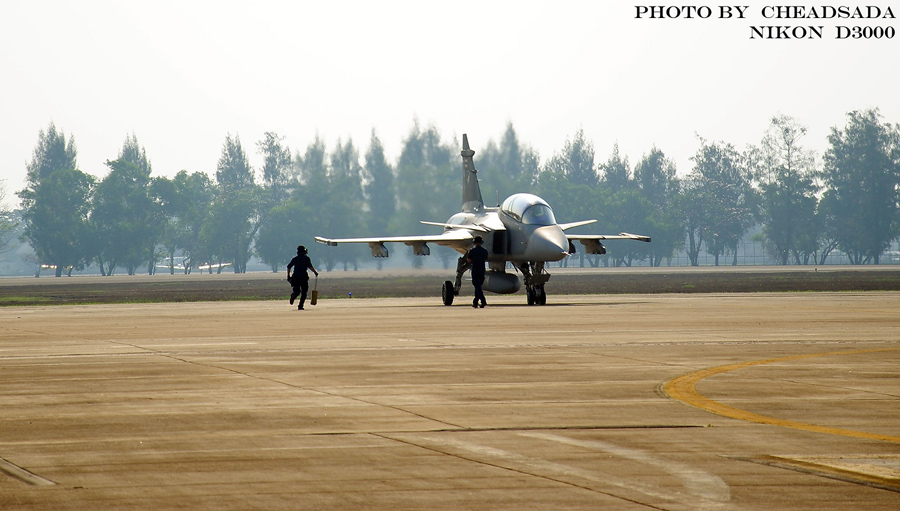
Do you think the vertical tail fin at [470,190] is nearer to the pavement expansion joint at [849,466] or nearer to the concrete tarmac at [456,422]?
the concrete tarmac at [456,422]

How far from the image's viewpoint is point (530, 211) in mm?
32906

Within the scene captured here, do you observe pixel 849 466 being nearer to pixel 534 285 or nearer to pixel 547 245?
pixel 547 245

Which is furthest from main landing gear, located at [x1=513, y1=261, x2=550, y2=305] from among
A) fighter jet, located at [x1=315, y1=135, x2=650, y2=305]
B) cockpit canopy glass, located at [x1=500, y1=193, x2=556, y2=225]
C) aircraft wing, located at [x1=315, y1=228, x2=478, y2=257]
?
aircraft wing, located at [x1=315, y1=228, x2=478, y2=257]

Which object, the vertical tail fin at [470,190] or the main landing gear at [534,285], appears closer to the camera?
the main landing gear at [534,285]

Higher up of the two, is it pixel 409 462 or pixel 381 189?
pixel 381 189

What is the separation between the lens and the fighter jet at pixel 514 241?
105 feet

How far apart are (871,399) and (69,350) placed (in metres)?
11.6

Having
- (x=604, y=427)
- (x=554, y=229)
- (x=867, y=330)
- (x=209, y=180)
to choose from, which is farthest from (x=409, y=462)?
(x=209, y=180)

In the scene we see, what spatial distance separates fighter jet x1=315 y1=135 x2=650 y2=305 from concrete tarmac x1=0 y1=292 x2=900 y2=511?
529 inches

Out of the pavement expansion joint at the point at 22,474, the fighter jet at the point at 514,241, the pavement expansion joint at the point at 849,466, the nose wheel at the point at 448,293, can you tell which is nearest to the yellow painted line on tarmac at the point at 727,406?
the pavement expansion joint at the point at 849,466

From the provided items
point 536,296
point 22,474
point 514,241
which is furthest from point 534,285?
point 22,474

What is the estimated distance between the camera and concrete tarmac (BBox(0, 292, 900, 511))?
6492 mm

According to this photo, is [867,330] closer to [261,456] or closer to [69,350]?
[69,350]

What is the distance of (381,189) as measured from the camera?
436ft
